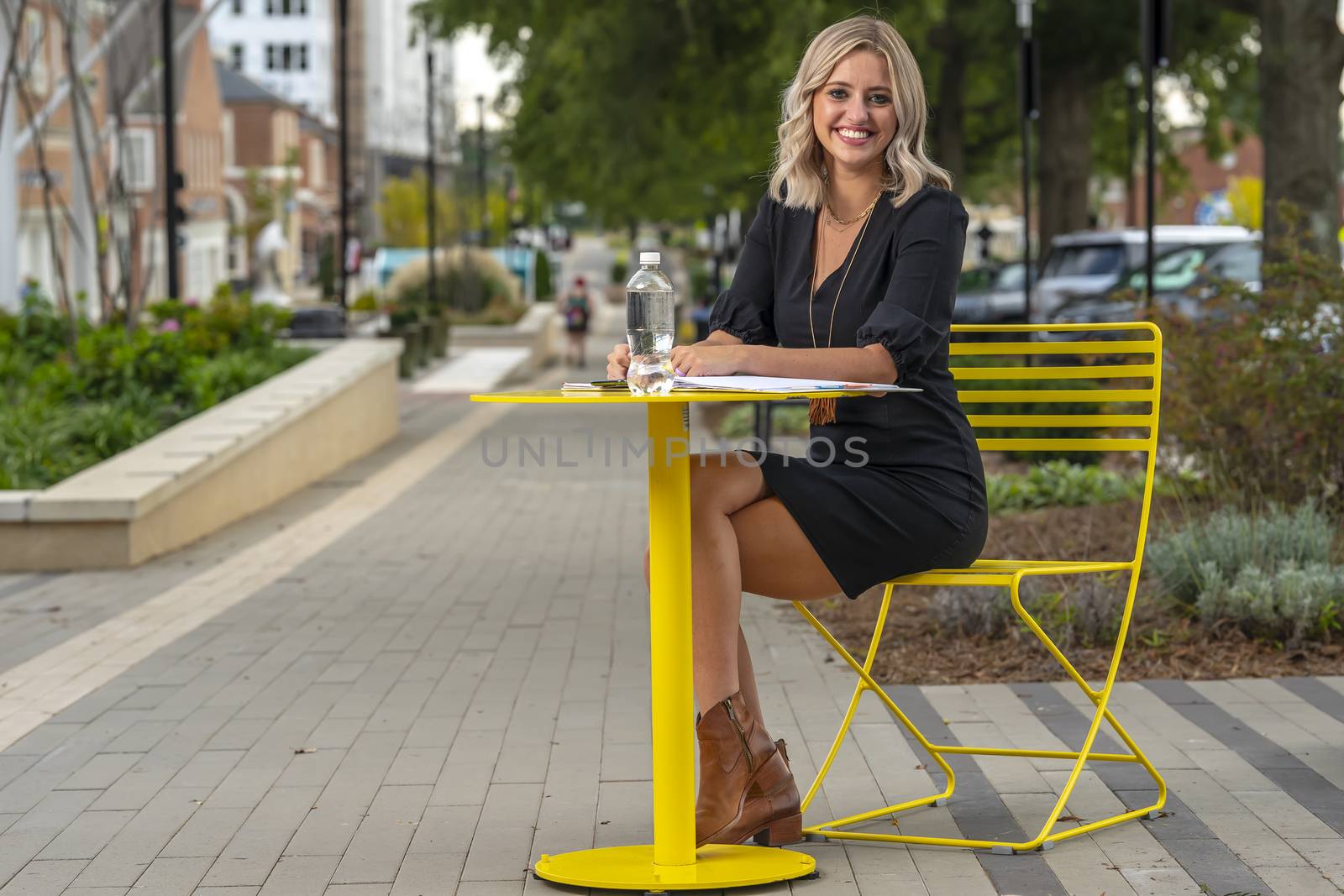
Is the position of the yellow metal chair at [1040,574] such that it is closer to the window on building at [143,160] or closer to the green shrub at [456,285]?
the green shrub at [456,285]

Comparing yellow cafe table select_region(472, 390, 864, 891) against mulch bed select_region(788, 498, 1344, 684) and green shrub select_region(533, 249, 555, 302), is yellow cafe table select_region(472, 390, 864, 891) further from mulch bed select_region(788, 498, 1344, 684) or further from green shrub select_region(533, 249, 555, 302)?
green shrub select_region(533, 249, 555, 302)

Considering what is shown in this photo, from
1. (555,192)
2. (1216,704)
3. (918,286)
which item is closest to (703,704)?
(918,286)

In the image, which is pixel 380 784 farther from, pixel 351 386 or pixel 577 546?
pixel 351 386

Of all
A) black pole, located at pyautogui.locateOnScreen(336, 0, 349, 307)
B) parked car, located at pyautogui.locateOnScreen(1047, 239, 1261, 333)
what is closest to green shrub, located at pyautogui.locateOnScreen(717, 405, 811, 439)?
parked car, located at pyautogui.locateOnScreen(1047, 239, 1261, 333)

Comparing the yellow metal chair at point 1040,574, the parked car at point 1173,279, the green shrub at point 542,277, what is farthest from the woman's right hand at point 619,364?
the green shrub at point 542,277

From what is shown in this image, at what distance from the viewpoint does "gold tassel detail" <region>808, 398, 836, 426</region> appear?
4.16 m

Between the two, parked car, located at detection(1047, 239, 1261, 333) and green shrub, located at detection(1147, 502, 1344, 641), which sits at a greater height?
parked car, located at detection(1047, 239, 1261, 333)

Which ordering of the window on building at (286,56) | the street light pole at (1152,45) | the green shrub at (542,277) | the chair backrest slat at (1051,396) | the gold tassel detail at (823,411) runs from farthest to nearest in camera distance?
the window on building at (286,56) → the green shrub at (542,277) → the street light pole at (1152,45) → the chair backrest slat at (1051,396) → the gold tassel detail at (823,411)

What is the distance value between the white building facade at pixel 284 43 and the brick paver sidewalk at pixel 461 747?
10057 centimetres

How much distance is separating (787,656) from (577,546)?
3375 mm

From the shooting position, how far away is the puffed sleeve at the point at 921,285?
399 centimetres

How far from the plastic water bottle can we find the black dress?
377mm

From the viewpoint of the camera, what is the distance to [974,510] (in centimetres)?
418

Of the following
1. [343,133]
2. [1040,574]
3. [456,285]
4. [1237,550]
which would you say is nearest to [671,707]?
[1040,574]
